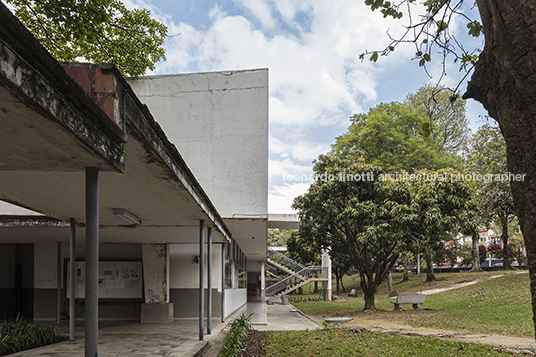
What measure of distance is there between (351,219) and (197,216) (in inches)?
450

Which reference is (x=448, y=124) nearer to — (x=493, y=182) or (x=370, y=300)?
(x=493, y=182)

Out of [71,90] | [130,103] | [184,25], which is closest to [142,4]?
[184,25]

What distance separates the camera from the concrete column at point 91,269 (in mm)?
3646

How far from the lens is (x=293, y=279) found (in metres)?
33.6

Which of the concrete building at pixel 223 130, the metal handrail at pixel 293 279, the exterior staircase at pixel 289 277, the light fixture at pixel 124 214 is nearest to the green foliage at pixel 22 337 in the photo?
the light fixture at pixel 124 214

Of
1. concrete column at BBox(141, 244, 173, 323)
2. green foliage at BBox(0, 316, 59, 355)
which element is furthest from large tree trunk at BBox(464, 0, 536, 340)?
concrete column at BBox(141, 244, 173, 323)

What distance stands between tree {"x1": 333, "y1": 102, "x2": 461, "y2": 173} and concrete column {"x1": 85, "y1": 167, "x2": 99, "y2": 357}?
83.8 feet

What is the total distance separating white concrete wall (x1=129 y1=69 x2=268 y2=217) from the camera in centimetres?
1403

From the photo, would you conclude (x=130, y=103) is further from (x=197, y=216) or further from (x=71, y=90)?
(x=197, y=216)

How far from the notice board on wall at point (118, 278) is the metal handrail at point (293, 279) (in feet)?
67.2

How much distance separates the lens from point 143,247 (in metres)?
13.2

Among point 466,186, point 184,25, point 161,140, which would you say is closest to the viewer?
point 161,140

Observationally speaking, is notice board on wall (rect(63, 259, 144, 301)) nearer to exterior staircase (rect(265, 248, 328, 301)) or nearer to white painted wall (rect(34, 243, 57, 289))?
white painted wall (rect(34, 243, 57, 289))

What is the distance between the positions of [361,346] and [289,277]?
23.9 meters
